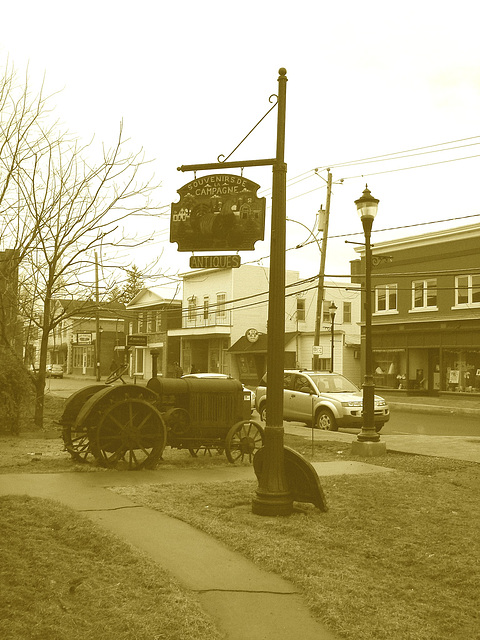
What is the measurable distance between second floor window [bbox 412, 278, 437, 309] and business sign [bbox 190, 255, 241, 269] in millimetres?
30264

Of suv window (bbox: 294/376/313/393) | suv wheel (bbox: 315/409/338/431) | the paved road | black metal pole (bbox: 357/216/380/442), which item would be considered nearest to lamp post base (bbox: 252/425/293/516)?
black metal pole (bbox: 357/216/380/442)

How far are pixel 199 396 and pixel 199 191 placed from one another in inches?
174

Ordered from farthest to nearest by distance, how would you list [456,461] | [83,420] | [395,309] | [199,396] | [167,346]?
[167,346]
[395,309]
[456,461]
[199,396]
[83,420]

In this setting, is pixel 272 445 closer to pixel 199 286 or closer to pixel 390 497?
pixel 390 497

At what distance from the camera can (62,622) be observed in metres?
4.62

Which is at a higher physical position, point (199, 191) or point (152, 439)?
point (199, 191)

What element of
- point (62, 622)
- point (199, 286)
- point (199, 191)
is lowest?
point (62, 622)

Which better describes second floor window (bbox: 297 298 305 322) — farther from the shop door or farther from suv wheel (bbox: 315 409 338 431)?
suv wheel (bbox: 315 409 338 431)

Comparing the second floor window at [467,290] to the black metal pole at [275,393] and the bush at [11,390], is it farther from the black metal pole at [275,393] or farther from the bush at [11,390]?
the black metal pole at [275,393]

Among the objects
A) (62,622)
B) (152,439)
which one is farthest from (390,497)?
(62,622)

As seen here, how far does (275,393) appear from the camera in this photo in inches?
319

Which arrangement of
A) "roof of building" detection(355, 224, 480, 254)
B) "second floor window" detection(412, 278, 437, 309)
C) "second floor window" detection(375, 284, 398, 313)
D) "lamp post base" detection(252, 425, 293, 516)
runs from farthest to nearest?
"second floor window" detection(375, 284, 398, 313)
"second floor window" detection(412, 278, 437, 309)
"roof of building" detection(355, 224, 480, 254)
"lamp post base" detection(252, 425, 293, 516)

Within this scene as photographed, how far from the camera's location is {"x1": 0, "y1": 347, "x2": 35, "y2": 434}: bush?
1518 cm

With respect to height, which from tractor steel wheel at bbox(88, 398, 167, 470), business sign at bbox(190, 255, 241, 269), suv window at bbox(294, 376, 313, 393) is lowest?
tractor steel wheel at bbox(88, 398, 167, 470)
